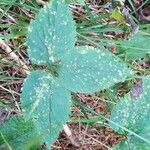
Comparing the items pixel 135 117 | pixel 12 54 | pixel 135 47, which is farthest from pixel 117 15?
pixel 135 117

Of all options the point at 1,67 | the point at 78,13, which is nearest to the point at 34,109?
the point at 1,67

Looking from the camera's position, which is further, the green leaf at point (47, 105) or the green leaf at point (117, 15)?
the green leaf at point (117, 15)

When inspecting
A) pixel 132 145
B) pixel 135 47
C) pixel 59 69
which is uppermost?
pixel 59 69

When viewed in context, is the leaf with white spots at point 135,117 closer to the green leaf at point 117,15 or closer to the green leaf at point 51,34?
the green leaf at point 51,34

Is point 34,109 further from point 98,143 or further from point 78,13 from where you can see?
point 78,13

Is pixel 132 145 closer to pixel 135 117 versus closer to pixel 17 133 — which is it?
pixel 135 117

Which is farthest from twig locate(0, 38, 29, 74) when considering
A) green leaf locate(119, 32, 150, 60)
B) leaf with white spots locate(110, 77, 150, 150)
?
leaf with white spots locate(110, 77, 150, 150)

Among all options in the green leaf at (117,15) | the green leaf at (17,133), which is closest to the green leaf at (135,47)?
the green leaf at (117,15)
